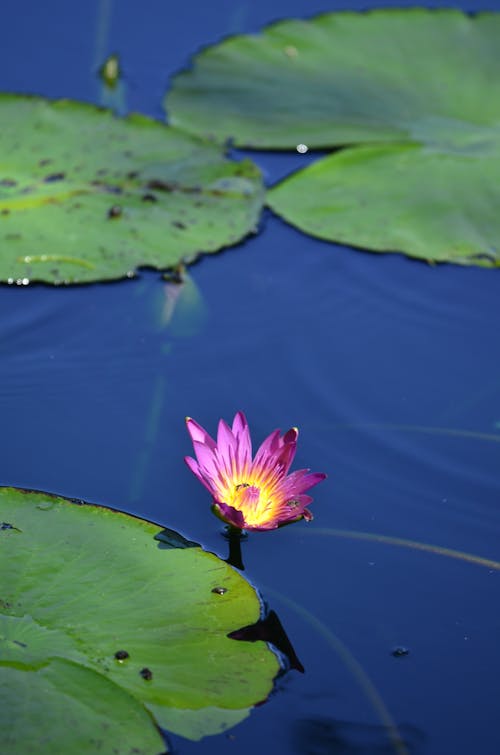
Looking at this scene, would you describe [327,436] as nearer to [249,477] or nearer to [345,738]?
[249,477]

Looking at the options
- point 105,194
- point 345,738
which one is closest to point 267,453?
point 345,738

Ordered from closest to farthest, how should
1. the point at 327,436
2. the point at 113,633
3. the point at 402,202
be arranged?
the point at 113,633
the point at 327,436
the point at 402,202

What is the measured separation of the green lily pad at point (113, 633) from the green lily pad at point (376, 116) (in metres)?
1.66

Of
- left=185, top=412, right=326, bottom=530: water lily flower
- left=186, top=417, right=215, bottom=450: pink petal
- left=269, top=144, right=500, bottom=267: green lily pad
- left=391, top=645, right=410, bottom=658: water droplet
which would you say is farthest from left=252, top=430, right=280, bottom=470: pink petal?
left=269, top=144, right=500, bottom=267: green lily pad

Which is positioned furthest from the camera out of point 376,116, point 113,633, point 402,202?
point 376,116

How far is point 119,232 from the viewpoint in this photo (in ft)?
11.5

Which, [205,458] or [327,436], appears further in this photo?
[327,436]

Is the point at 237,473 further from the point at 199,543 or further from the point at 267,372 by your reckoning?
the point at 267,372

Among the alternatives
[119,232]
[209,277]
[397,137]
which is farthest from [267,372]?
[397,137]

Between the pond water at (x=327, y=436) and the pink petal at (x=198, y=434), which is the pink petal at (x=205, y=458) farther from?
the pond water at (x=327, y=436)

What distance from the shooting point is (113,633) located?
6.92 ft

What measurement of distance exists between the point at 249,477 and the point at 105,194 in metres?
1.59

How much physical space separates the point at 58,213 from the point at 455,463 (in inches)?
62.9

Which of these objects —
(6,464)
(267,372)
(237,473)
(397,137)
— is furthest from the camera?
(397,137)
